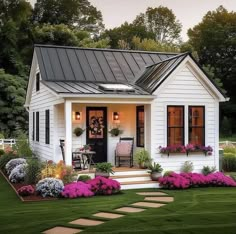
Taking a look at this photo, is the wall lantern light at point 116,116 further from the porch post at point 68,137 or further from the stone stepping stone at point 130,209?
the stone stepping stone at point 130,209

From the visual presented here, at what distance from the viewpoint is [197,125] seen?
14.7 m

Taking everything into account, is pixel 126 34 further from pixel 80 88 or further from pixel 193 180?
pixel 193 180

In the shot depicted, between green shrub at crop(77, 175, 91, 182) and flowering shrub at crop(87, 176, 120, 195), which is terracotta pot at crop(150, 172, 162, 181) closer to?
flowering shrub at crop(87, 176, 120, 195)

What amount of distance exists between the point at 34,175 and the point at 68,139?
5.66 feet

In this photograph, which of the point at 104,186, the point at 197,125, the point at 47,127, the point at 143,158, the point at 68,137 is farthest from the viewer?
the point at 47,127

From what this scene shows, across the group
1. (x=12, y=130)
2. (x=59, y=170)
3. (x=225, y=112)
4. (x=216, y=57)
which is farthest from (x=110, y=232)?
(x=216, y=57)

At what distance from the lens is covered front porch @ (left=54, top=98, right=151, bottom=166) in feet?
49.2

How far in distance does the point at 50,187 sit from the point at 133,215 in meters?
3.22

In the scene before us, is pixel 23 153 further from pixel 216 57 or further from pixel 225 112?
pixel 216 57

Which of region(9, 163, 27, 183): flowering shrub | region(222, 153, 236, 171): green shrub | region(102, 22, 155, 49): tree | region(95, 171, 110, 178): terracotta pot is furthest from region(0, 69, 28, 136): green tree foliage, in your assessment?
region(95, 171, 110, 178): terracotta pot

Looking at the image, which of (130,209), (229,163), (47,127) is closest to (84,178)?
(130,209)

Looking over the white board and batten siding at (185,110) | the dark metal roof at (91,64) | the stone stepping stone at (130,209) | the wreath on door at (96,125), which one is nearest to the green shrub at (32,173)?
the wreath on door at (96,125)

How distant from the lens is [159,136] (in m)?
14.2

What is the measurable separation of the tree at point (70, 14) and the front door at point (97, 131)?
107ft
